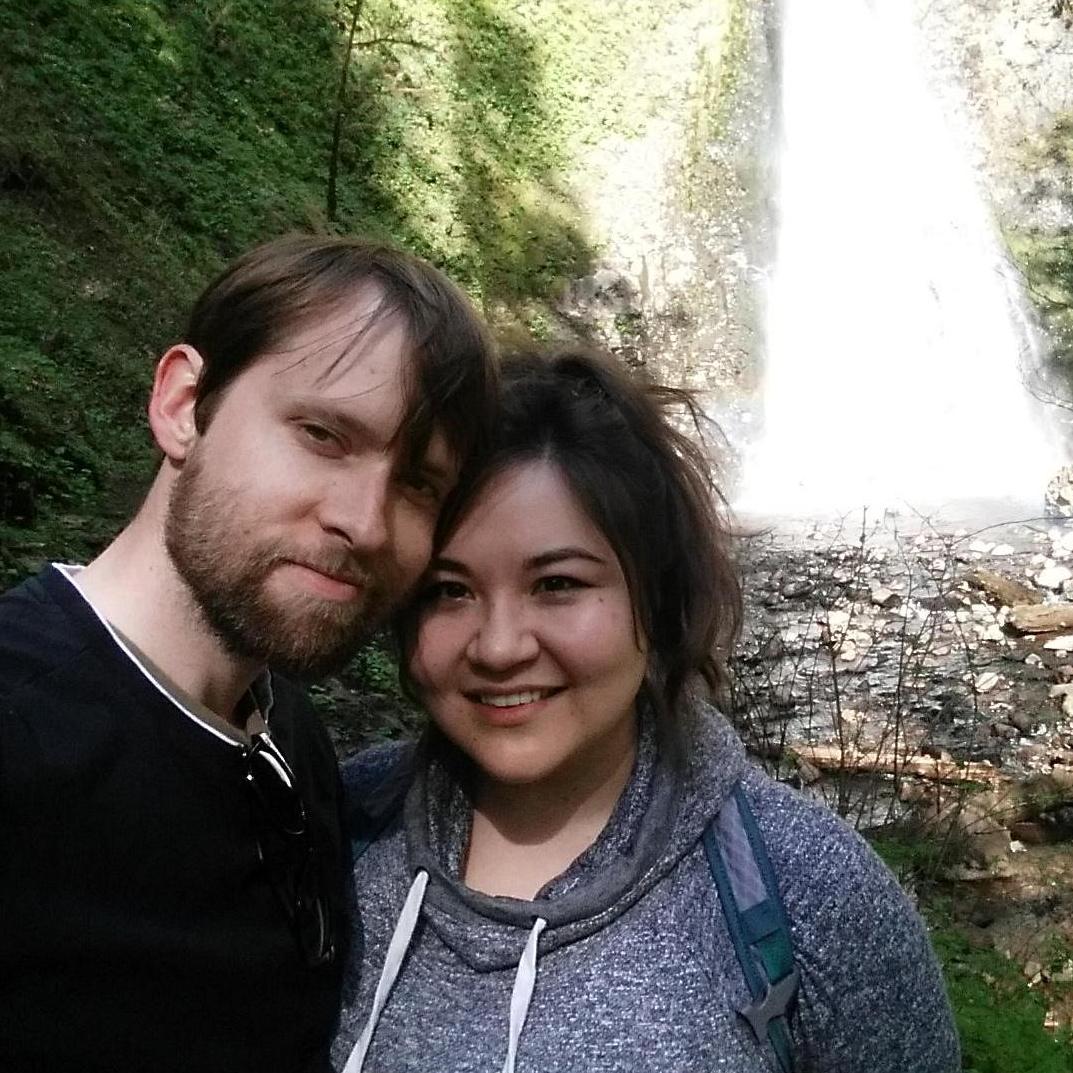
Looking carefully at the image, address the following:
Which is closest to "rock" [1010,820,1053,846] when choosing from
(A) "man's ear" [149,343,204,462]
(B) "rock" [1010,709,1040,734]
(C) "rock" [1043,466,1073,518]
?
(B) "rock" [1010,709,1040,734]

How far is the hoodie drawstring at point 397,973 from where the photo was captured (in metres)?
1.26

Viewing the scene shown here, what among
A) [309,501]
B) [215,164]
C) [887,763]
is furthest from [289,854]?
[215,164]

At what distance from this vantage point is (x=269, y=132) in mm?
10562

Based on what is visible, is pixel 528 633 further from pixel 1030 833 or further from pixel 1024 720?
pixel 1024 720

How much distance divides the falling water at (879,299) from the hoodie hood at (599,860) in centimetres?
1162

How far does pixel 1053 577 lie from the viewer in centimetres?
838

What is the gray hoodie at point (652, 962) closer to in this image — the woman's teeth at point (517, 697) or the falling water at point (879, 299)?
the woman's teeth at point (517, 697)

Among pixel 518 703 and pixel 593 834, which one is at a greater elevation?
pixel 518 703

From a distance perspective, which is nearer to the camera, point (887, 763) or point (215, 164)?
point (887, 763)

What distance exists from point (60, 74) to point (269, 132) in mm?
2627

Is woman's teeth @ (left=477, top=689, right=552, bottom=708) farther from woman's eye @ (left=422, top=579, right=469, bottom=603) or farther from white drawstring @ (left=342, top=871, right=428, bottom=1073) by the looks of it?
white drawstring @ (left=342, top=871, right=428, bottom=1073)

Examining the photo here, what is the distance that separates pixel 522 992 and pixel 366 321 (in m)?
0.89

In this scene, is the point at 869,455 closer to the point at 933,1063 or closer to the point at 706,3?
the point at 706,3

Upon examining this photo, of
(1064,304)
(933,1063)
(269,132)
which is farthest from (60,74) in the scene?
(1064,304)
